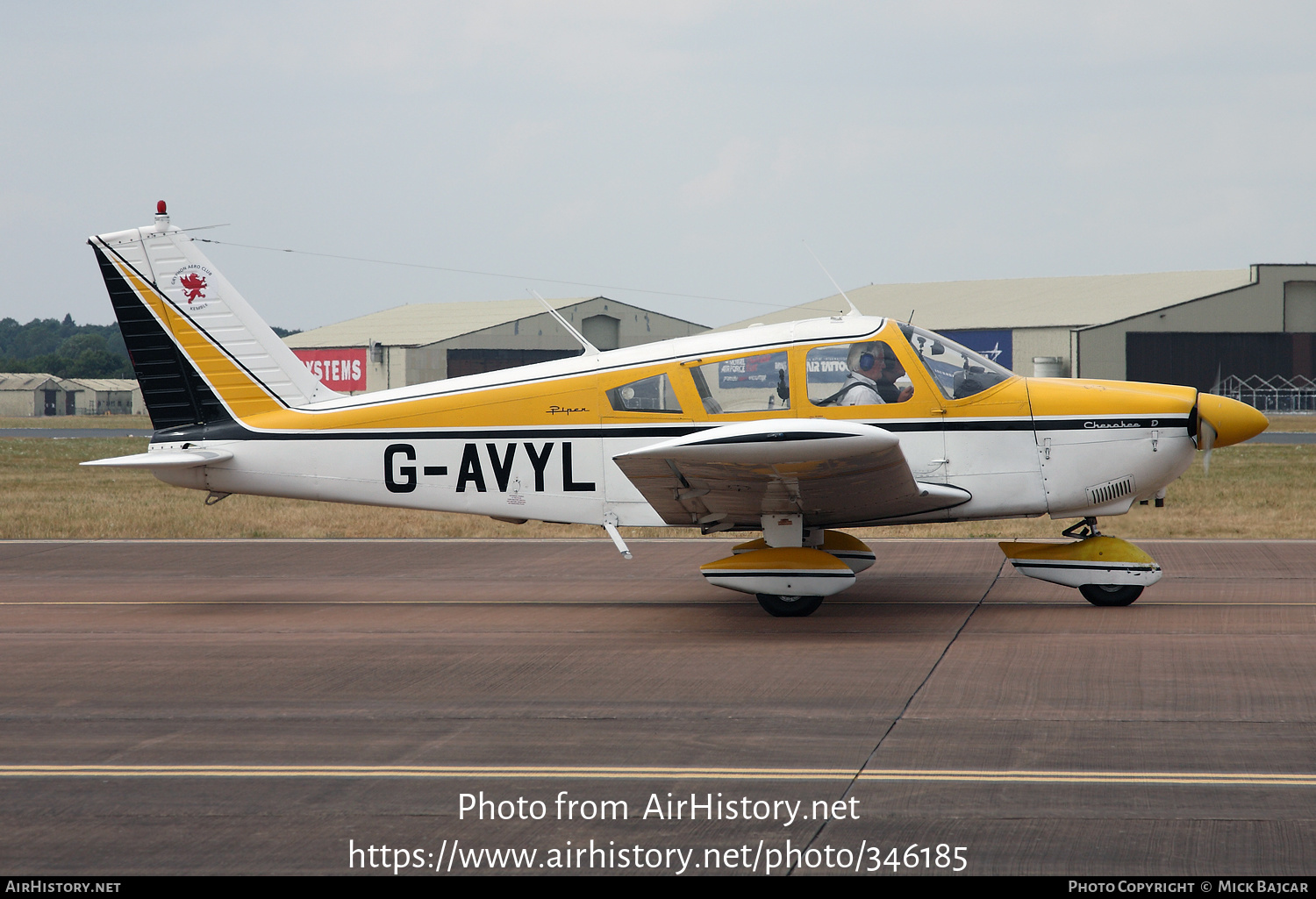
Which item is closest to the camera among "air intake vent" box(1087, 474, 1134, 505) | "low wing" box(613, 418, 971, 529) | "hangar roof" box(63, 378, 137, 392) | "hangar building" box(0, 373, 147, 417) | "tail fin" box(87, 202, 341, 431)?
"low wing" box(613, 418, 971, 529)

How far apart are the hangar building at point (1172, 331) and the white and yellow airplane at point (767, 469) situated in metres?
42.3

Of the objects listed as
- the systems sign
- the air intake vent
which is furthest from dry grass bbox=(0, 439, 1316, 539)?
the systems sign

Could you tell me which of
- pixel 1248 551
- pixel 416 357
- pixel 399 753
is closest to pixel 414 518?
pixel 1248 551

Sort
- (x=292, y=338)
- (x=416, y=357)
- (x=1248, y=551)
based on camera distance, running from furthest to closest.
Result: (x=292, y=338) < (x=416, y=357) < (x=1248, y=551)

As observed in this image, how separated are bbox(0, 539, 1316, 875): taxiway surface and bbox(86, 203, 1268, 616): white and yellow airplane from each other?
72cm

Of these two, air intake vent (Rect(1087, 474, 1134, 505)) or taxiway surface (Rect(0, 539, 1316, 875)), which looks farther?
air intake vent (Rect(1087, 474, 1134, 505))

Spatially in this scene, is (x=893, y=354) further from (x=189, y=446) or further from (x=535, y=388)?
(x=189, y=446)

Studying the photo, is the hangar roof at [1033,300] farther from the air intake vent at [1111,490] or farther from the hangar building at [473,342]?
→ the air intake vent at [1111,490]

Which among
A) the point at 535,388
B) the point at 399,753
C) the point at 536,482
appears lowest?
the point at 399,753

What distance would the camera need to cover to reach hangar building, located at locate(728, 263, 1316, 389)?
5134 centimetres

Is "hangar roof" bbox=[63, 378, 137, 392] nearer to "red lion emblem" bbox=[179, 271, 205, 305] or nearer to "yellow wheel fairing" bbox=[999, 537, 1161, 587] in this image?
"red lion emblem" bbox=[179, 271, 205, 305]

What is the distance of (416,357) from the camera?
56.2m

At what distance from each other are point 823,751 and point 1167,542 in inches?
389

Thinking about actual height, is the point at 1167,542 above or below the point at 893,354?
below
